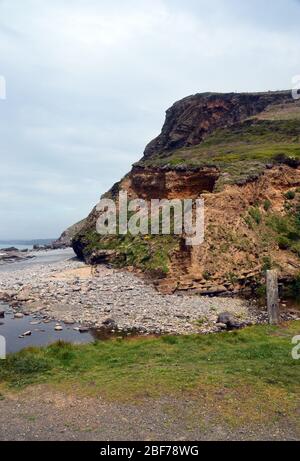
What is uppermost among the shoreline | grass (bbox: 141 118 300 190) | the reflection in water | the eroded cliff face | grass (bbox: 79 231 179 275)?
the eroded cliff face

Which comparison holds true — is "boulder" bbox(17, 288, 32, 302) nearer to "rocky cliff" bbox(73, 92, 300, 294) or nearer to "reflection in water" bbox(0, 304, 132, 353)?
"reflection in water" bbox(0, 304, 132, 353)

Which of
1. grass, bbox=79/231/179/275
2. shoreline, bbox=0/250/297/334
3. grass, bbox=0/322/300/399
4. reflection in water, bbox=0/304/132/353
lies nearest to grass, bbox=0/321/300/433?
grass, bbox=0/322/300/399

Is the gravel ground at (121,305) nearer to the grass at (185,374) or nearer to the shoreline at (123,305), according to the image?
the shoreline at (123,305)

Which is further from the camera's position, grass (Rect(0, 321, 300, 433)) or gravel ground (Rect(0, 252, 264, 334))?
gravel ground (Rect(0, 252, 264, 334))

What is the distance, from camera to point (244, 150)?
208 ft

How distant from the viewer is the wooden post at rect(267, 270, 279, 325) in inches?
978

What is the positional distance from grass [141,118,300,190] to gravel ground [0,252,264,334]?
44.4ft

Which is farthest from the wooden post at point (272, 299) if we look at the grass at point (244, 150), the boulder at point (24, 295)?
the boulder at point (24, 295)

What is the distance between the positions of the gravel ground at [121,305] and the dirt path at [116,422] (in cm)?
1226

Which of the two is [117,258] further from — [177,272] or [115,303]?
[115,303]

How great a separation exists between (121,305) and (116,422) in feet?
63.1

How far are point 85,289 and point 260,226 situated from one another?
16969mm

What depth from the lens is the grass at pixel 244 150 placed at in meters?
44.7

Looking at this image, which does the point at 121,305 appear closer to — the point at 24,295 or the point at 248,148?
the point at 24,295
